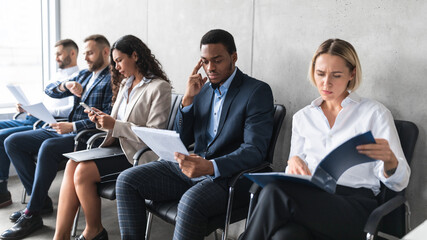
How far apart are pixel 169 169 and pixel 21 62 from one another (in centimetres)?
347

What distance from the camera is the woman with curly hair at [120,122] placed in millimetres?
2465

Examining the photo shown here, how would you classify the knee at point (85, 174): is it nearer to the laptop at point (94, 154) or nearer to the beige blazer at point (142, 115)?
the laptop at point (94, 154)

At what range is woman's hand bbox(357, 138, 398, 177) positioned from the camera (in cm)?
138

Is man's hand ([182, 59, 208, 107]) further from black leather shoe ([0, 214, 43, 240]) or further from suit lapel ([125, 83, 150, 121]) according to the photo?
black leather shoe ([0, 214, 43, 240])

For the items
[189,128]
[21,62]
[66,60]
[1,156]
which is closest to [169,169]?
[189,128]

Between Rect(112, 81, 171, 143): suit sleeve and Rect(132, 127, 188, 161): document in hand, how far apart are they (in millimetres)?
567

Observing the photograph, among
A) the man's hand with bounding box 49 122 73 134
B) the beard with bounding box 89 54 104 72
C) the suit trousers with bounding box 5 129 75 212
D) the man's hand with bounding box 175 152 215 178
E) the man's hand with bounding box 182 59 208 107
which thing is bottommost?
the suit trousers with bounding box 5 129 75 212

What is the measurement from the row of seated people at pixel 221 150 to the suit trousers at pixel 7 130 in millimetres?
560

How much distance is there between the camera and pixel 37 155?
3176 millimetres

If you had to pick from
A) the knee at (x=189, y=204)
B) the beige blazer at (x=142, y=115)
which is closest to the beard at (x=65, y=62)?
the beige blazer at (x=142, y=115)

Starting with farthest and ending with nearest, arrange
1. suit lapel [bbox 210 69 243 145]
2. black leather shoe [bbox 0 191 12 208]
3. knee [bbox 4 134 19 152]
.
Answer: black leather shoe [bbox 0 191 12 208], knee [bbox 4 134 19 152], suit lapel [bbox 210 69 243 145]

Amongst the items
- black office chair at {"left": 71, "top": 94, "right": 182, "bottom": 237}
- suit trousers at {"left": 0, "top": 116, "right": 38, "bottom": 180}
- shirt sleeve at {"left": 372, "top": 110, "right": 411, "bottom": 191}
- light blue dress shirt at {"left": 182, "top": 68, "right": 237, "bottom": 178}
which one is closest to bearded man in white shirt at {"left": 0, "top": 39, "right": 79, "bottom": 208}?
suit trousers at {"left": 0, "top": 116, "right": 38, "bottom": 180}

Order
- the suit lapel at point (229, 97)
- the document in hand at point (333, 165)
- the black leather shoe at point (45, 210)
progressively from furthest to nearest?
the black leather shoe at point (45, 210) → the suit lapel at point (229, 97) → the document in hand at point (333, 165)

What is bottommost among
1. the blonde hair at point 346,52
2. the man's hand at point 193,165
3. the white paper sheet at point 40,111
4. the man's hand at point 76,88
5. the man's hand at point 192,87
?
the man's hand at point 193,165
